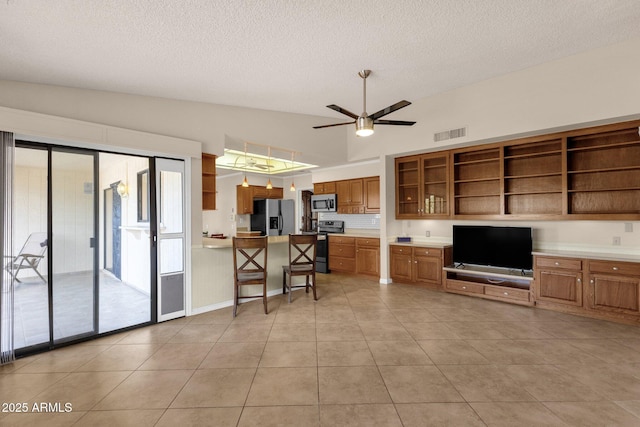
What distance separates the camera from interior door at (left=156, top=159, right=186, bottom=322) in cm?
377

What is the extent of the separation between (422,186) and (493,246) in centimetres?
154

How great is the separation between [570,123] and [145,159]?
5392 millimetres

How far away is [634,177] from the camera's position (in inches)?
149

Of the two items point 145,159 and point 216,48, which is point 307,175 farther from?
point 216,48

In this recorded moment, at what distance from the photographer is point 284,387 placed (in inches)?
90.0

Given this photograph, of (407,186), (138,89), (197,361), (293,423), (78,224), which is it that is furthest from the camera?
(407,186)

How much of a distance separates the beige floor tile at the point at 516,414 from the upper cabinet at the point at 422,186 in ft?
11.4

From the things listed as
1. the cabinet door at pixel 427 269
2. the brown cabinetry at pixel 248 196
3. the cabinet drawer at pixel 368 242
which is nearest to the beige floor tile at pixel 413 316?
the cabinet door at pixel 427 269

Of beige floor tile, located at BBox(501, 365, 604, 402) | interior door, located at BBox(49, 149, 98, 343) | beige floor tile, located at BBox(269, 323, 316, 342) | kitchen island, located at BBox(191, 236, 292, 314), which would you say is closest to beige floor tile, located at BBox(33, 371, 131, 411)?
interior door, located at BBox(49, 149, 98, 343)

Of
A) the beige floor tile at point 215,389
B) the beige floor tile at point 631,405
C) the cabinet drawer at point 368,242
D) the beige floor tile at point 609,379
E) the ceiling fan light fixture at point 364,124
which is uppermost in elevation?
the ceiling fan light fixture at point 364,124

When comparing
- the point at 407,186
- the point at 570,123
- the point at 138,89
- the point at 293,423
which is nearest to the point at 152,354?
the point at 293,423

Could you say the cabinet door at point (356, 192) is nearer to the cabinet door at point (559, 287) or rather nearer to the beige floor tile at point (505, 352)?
the cabinet door at point (559, 287)

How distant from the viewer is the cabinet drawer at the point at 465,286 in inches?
181

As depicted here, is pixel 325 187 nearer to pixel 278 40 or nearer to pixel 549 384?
pixel 278 40
